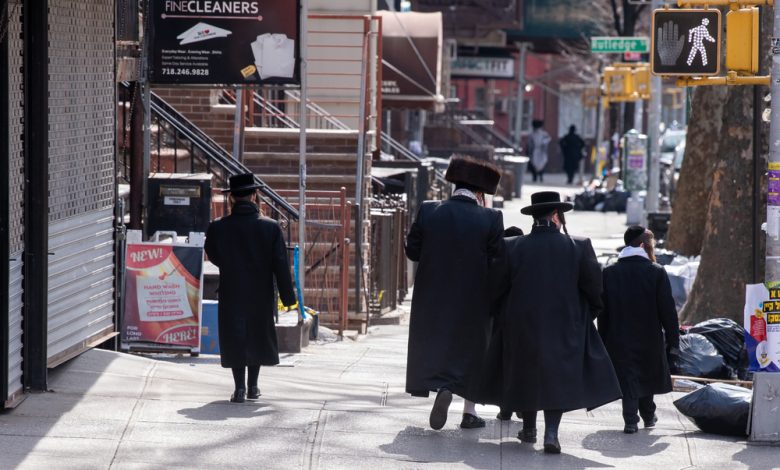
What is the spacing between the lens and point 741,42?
9.77m

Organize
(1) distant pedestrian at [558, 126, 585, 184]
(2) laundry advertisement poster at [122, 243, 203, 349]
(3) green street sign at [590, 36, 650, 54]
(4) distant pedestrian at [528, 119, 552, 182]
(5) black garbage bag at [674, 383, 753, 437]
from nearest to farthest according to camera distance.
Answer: (5) black garbage bag at [674, 383, 753, 437] → (2) laundry advertisement poster at [122, 243, 203, 349] → (3) green street sign at [590, 36, 650, 54] → (1) distant pedestrian at [558, 126, 585, 184] → (4) distant pedestrian at [528, 119, 552, 182]

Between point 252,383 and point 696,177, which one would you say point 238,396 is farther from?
point 696,177

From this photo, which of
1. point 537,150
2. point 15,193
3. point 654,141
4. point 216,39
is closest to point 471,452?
point 15,193

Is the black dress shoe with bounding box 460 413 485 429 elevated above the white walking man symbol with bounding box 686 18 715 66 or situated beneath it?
situated beneath

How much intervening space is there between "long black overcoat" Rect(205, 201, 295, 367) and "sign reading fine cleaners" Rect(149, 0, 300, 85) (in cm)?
229

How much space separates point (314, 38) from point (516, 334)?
1321cm

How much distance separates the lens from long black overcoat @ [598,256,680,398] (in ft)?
29.0

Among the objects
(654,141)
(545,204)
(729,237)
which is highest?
(654,141)

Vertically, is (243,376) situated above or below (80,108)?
below

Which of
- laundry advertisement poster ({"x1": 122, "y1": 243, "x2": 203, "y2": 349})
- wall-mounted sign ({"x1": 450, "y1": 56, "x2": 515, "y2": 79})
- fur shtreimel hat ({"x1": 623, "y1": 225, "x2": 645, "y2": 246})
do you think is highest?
wall-mounted sign ({"x1": 450, "y1": 56, "x2": 515, "y2": 79})

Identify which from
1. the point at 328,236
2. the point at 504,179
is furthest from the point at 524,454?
the point at 504,179

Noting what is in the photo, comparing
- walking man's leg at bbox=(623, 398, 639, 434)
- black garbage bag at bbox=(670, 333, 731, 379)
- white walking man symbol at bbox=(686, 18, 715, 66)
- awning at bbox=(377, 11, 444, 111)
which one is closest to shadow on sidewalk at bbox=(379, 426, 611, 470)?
walking man's leg at bbox=(623, 398, 639, 434)

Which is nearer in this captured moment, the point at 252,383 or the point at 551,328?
the point at 551,328

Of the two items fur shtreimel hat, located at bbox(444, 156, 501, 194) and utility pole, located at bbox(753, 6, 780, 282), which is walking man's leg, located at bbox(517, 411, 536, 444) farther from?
utility pole, located at bbox(753, 6, 780, 282)
